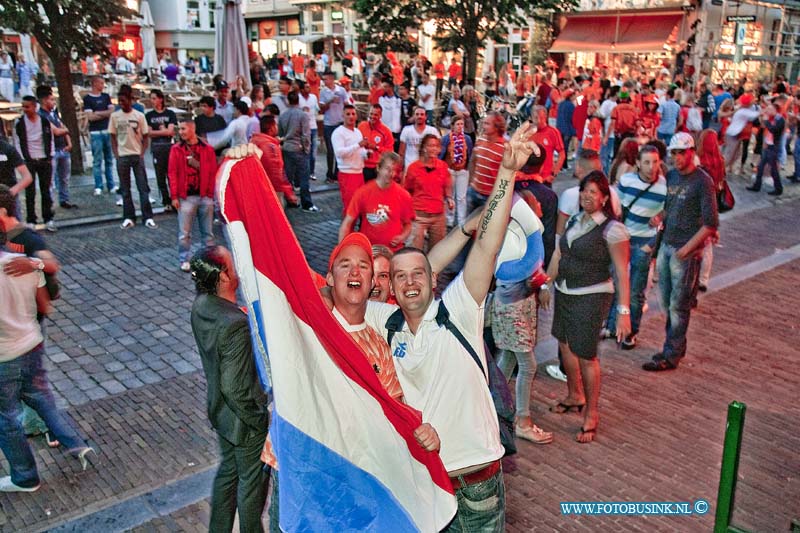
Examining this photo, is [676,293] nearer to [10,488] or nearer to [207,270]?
[207,270]

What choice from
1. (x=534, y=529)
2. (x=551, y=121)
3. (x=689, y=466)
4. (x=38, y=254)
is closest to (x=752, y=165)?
(x=551, y=121)

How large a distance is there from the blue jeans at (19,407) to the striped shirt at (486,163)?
14.4 ft

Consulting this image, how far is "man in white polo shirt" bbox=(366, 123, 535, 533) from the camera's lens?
10.3ft

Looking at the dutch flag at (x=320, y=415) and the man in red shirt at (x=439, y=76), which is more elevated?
the man in red shirt at (x=439, y=76)

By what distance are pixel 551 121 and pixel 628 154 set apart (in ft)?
46.2

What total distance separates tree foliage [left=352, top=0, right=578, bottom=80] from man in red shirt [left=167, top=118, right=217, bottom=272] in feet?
44.7

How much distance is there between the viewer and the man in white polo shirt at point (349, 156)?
10.4 meters

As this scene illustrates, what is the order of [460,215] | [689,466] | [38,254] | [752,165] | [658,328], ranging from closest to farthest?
[38,254], [689,466], [658,328], [460,215], [752,165]

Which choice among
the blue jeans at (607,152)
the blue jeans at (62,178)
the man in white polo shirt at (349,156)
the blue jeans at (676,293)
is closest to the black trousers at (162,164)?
the blue jeans at (62,178)

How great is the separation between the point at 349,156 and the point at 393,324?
7.27 m

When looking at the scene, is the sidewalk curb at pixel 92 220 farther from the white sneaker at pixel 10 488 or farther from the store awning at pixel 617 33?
the store awning at pixel 617 33

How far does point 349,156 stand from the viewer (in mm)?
10359

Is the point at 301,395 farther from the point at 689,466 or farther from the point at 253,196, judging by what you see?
the point at 689,466

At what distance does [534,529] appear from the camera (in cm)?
460
